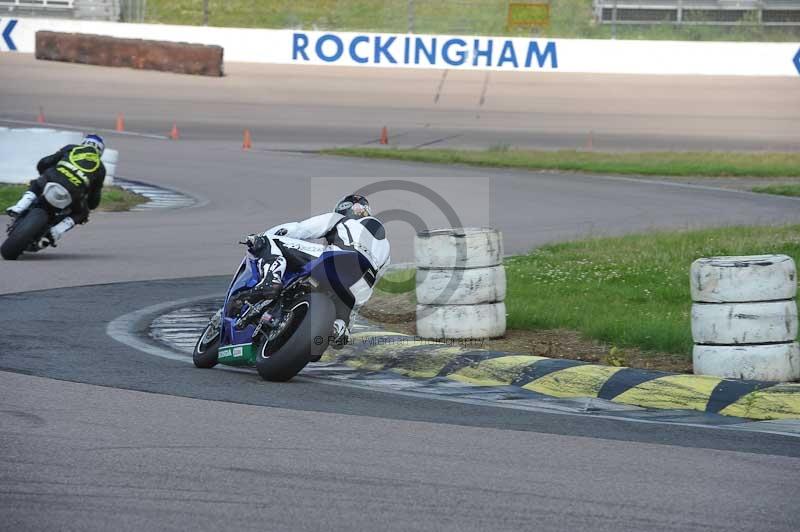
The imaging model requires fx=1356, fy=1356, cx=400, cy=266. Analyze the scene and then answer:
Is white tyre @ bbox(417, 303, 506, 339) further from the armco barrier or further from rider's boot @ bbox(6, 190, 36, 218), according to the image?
the armco barrier

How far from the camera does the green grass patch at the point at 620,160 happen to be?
27656mm

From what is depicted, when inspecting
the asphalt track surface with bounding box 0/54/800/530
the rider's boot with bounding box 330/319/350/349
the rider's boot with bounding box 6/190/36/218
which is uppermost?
the rider's boot with bounding box 6/190/36/218

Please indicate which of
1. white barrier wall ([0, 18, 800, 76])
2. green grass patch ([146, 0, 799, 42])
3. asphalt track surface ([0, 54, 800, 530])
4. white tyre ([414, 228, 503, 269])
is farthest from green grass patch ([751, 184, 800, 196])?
green grass patch ([146, 0, 799, 42])

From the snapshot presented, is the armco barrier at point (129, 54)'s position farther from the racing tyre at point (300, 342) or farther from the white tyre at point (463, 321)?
the racing tyre at point (300, 342)

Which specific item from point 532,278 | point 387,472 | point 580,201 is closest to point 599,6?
point 580,201

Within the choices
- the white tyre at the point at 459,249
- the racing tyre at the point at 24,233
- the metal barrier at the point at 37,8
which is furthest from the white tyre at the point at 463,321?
the metal barrier at the point at 37,8

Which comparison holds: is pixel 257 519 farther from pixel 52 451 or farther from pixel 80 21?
pixel 80 21

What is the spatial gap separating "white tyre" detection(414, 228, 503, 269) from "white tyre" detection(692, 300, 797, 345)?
203 centimetres

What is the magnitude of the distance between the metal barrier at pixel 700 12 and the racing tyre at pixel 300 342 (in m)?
33.6

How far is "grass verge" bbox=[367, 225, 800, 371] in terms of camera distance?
9.50 meters

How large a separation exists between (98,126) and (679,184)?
1479 centimetres

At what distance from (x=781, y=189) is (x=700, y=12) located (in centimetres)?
1947

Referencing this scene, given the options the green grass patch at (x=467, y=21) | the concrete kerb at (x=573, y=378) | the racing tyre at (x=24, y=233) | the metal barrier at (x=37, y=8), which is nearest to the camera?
the concrete kerb at (x=573, y=378)

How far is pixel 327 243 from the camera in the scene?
8875 mm
